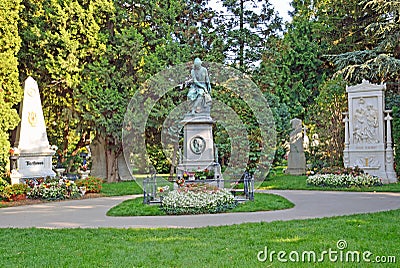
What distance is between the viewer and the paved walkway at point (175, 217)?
28.3 feet

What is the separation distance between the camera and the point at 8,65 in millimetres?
16516

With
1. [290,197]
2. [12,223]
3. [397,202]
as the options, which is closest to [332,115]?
[290,197]

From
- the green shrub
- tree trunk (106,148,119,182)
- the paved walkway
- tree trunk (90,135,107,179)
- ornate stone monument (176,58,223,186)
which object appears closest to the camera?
the paved walkway

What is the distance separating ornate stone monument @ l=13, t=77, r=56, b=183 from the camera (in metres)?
15.5

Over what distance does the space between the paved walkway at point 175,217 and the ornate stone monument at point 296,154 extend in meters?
9.83

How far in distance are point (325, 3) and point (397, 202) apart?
18.6 metres

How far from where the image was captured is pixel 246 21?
28516 millimetres

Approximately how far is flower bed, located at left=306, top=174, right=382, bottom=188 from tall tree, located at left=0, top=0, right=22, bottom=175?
35.1ft

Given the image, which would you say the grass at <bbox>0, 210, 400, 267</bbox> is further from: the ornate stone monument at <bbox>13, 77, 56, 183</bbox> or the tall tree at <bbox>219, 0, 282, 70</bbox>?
the tall tree at <bbox>219, 0, 282, 70</bbox>

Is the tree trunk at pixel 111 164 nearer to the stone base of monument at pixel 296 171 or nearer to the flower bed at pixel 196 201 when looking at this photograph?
the stone base of monument at pixel 296 171

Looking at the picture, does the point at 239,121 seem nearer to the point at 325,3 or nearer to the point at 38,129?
the point at 38,129

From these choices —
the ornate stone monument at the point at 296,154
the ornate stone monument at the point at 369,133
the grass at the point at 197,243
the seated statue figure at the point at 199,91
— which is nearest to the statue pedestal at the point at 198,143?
the seated statue figure at the point at 199,91

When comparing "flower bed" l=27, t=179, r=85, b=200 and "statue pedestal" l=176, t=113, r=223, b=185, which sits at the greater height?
"statue pedestal" l=176, t=113, r=223, b=185

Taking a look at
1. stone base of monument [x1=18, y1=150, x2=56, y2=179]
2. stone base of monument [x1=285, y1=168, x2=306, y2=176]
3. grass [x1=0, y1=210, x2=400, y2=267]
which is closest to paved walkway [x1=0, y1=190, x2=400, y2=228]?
grass [x1=0, y1=210, x2=400, y2=267]
